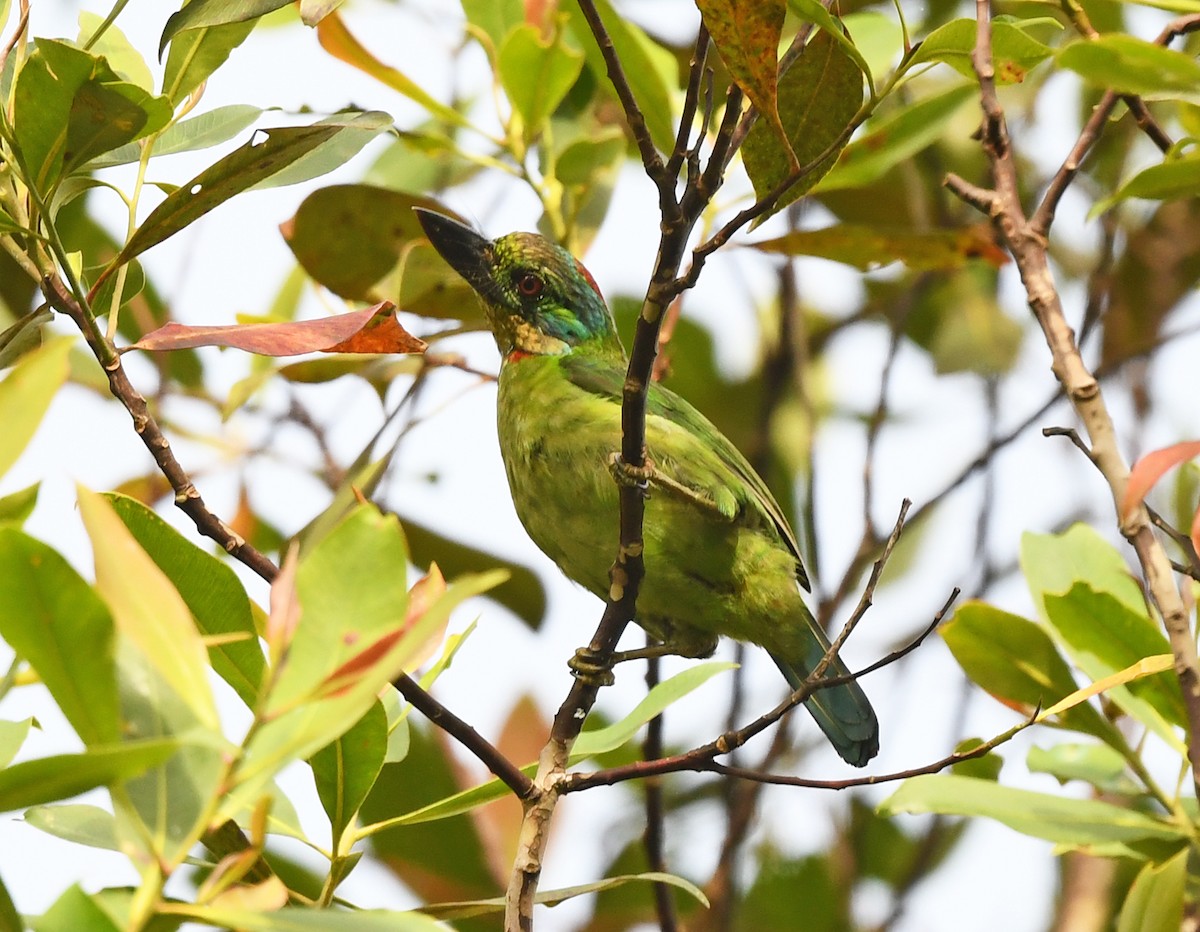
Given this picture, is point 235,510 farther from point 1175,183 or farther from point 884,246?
point 1175,183

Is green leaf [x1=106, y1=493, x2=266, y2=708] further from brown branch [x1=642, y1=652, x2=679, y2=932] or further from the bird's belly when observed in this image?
the bird's belly

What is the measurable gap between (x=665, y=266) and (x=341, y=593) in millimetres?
710

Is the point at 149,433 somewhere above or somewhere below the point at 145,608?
above

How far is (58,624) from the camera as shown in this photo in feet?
3.53

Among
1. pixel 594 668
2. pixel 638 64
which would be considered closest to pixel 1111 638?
pixel 594 668

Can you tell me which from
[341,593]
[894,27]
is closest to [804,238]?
[894,27]

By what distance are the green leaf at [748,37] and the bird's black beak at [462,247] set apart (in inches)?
54.7

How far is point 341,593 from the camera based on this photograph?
3.49 feet

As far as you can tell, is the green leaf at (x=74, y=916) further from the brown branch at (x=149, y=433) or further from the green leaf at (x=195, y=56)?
the green leaf at (x=195, y=56)

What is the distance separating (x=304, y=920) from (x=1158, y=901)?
3.93 ft

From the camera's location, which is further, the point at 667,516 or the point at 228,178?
the point at 667,516

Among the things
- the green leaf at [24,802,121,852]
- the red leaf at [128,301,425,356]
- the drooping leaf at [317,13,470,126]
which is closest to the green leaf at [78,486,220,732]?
the green leaf at [24,802,121,852]

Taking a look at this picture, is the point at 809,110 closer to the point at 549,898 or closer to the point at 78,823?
the point at 549,898

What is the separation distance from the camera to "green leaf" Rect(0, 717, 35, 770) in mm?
1502
